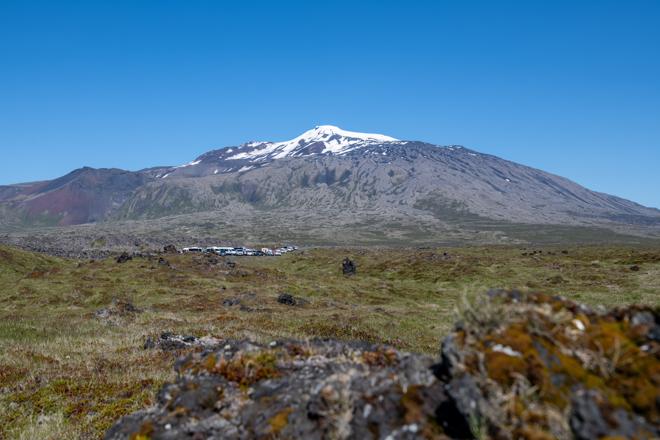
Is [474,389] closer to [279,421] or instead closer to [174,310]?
[279,421]

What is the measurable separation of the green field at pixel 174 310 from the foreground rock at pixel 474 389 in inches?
40.5

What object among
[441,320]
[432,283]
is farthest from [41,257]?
[441,320]

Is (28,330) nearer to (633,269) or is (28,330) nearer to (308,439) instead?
(308,439)

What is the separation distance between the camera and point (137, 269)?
67.3 m

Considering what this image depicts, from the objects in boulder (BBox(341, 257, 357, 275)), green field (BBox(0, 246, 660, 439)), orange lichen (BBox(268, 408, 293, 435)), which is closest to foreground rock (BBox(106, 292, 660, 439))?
orange lichen (BBox(268, 408, 293, 435))

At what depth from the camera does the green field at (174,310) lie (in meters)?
13.3

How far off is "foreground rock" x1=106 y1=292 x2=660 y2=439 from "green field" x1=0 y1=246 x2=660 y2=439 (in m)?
1.03

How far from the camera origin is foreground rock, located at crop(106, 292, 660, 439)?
17.9 feet

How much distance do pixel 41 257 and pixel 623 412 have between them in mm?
91147

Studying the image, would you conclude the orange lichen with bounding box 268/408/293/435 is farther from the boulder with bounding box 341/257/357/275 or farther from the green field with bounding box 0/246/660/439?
the boulder with bounding box 341/257/357/275

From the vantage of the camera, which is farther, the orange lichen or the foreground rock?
the orange lichen

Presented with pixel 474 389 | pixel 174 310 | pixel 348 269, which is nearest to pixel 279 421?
pixel 474 389

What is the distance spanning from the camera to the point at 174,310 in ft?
135

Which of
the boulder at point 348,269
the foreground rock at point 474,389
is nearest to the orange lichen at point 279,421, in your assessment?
the foreground rock at point 474,389
